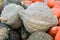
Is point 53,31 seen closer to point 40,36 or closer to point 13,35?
point 40,36

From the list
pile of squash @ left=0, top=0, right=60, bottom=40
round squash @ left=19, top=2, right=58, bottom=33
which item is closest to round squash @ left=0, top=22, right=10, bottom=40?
pile of squash @ left=0, top=0, right=60, bottom=40

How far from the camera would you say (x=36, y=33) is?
844 mm

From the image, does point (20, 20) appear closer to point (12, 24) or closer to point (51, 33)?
point (12, 24)

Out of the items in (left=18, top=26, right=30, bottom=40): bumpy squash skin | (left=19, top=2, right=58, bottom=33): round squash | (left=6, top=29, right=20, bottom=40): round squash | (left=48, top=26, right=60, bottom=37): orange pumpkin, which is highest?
(left=19, top=2, right=58, bottom=33): round squash

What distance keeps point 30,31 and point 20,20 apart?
11 centimetres

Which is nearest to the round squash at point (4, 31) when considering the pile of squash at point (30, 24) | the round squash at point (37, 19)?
the pile of squash at point (30, 24)

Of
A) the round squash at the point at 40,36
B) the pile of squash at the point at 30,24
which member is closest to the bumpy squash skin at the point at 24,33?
the pile of squash at the point at 30,24

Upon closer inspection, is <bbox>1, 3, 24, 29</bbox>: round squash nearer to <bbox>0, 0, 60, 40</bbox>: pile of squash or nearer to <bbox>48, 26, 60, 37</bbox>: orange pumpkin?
<bbox>0, 0, 60, 40</bbox>: pile of squash

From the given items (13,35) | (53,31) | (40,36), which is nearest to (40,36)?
(40,36)

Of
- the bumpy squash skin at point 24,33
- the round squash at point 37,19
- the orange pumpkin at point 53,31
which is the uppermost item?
the round squash at point 37,19

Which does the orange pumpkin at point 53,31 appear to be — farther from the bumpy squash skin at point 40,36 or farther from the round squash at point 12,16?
the round squash at point 12,16

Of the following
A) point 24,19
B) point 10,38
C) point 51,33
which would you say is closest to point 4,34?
point 10,38

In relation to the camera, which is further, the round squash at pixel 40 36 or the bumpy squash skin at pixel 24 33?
the bumpy squash skin at pixel 24 33

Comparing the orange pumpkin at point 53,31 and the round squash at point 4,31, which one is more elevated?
the orange pumpkin at point 53,31
